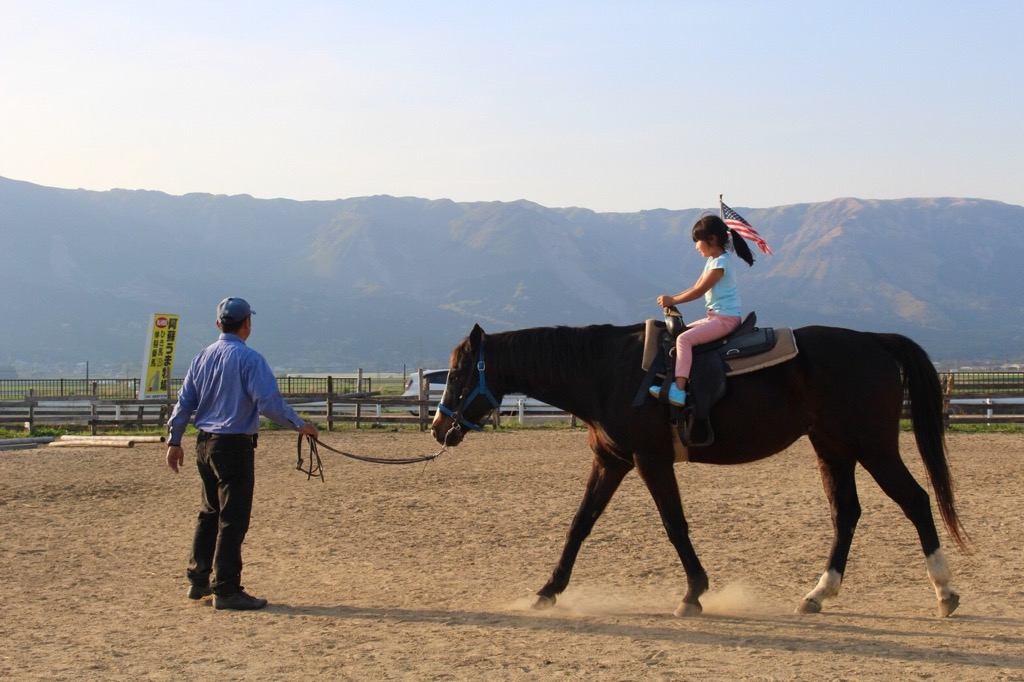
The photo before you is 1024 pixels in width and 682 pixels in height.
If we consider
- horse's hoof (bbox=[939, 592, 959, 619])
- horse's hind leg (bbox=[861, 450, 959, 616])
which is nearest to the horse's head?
horse's hind leg (bbox=[861, 450, 959, 616])

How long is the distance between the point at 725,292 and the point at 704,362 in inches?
19.0

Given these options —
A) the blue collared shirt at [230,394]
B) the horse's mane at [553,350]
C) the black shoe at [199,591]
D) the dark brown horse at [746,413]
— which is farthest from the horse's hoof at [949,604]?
the black shoe at [199,591]

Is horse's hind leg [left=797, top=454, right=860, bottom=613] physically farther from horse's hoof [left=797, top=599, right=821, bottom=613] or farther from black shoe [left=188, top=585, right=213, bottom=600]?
black shoe [left=188, top=585, right=213, bottom=600]

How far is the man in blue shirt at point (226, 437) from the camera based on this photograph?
671 centimetres

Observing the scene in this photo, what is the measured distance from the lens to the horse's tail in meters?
6.93

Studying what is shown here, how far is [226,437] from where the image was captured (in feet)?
22.1

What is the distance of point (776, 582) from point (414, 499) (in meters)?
5.25

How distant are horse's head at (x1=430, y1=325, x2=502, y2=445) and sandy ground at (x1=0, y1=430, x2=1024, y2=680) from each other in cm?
114

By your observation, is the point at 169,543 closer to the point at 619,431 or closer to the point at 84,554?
the point at 84,554

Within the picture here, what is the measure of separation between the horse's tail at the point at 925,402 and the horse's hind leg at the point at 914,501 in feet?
1.26

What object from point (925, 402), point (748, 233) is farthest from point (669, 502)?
point (748, 233)

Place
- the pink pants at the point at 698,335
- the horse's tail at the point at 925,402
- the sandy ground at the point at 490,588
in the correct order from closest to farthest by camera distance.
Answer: the sandy ground at the point at 490,588
the pink pants at the point at 698,335
the horse's tail at the point at 925,402

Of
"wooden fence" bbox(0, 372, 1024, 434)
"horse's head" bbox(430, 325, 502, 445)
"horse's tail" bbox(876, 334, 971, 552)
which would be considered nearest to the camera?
"horse's tail" bbox(876, 334, 971, 552)

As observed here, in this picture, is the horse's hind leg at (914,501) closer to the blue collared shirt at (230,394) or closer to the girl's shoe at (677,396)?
the girl's shoe at (677,396)
